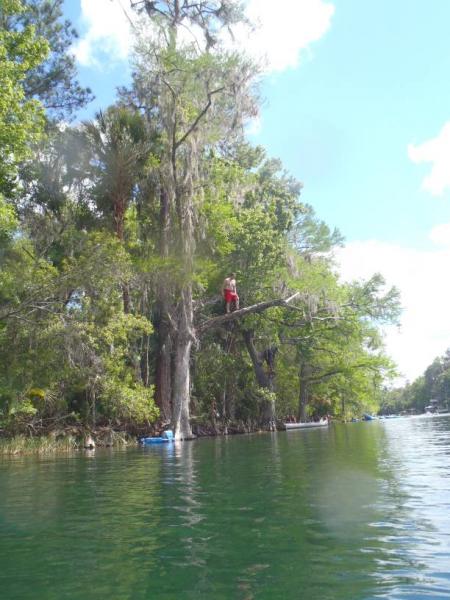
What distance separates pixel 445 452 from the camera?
13.1 meters

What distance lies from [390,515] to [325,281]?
81.5 feet

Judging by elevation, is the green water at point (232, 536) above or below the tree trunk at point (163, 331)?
below

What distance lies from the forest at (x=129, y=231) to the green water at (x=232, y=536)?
410 inches

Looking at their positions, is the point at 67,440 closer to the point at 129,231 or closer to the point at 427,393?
the point at 129,231

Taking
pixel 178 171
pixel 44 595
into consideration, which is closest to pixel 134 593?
pixel 44 595

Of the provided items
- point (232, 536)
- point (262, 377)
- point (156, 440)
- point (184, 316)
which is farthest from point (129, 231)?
point (232, 536)

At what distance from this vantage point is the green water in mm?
3799

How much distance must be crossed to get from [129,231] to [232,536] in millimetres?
21553

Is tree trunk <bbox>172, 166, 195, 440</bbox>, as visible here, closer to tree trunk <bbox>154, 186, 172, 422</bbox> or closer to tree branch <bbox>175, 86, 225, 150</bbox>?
tree trunk <bbox>154, 186, 172, 422</bbox>

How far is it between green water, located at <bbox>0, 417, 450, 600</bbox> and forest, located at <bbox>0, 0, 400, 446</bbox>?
10415 millimetres

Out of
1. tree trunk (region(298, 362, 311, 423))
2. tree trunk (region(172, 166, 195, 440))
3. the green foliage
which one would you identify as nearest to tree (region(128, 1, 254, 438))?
tree trunk (region(172, 166, 195, 440))

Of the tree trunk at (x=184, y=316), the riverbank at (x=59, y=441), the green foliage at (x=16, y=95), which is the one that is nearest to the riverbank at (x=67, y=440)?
the riverbank at (x=59, y=441)

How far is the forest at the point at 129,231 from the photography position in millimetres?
19453

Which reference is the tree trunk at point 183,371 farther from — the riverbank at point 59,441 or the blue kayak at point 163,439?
the riverbank at point 59,441
